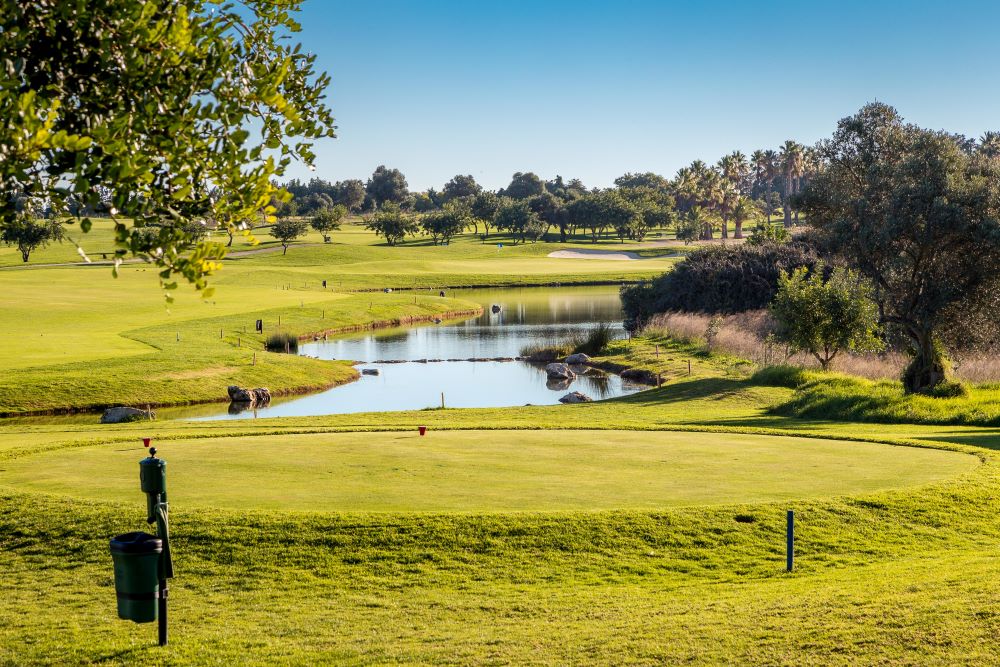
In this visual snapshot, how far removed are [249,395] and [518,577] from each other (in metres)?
37.3

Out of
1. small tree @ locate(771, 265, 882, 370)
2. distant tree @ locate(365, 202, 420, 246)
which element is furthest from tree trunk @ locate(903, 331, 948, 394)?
distant tree @ locate(365, 202, 420, 246)

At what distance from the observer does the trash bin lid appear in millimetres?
10523

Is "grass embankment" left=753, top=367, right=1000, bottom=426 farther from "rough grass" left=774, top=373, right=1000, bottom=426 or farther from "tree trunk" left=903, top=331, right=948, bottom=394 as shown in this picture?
"tree trunk" left=903, top=331, right=948, bottom=394

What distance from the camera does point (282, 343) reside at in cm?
7038

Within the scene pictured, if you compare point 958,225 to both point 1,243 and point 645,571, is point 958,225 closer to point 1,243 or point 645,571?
point 645,571

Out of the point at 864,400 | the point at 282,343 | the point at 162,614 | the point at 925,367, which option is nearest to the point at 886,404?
the point at 864,400

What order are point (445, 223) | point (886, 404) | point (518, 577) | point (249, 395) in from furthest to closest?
1. point (445, 223)
2. point (249, 395)
3. point (886, 404)
4. point (518, 577)

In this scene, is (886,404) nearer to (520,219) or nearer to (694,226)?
(694,226)

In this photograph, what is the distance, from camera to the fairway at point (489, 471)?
16812 mm

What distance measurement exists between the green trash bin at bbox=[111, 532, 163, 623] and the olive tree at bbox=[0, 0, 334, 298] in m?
3.09

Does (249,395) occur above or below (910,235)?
below

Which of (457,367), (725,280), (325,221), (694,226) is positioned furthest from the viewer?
(694,226)

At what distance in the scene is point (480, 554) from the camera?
14.8 metres

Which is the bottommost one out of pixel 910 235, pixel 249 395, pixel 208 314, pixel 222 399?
pixel 222 399
